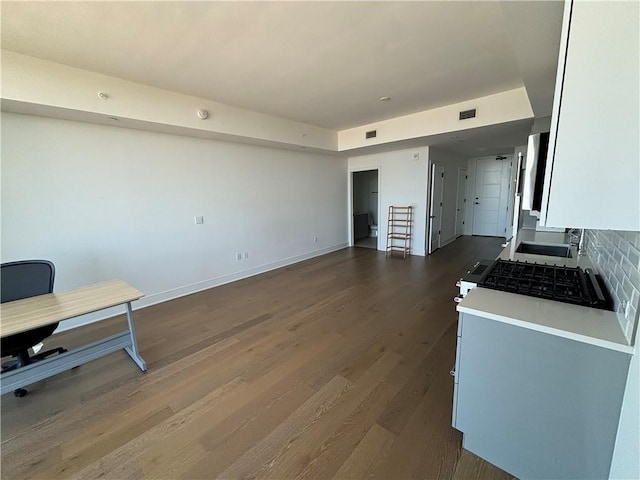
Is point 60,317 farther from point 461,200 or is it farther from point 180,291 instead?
point 461,200

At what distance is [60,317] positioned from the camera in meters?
1.84

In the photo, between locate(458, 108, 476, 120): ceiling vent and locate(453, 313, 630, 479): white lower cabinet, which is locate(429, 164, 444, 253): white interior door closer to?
locate(458, 108, 476, 120): ceiling vent

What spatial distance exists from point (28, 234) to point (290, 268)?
11.8 feet

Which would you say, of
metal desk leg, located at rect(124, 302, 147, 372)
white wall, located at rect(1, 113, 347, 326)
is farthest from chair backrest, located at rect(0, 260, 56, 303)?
white wall, located at rect(1, 113, 347, 326)

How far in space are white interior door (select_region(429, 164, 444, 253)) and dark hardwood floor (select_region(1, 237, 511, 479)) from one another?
3.08m

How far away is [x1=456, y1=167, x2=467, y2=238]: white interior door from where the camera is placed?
308 inches

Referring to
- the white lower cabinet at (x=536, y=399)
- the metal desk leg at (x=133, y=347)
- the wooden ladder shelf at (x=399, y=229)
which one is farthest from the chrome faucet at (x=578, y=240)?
the metal desk leg at (x=133, y=347)

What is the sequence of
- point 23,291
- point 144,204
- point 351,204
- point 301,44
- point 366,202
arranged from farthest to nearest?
point 366,202 → point 351,204 → point 144,204 → point 301,44 → point 23,291

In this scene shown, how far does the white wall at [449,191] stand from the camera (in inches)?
260

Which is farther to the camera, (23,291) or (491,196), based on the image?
(491,196)

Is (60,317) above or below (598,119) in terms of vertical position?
below

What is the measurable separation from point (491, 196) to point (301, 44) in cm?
786

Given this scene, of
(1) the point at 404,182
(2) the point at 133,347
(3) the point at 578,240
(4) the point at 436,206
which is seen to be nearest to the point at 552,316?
(3) the point at 578,240

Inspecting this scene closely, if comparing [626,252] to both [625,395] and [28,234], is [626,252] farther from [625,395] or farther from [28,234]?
[28,234]
